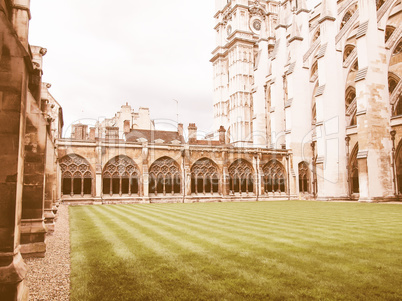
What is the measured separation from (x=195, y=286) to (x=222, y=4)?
61753mm

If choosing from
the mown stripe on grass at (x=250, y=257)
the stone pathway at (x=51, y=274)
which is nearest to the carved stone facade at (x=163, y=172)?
the stone pathway at (x=51, y=274)

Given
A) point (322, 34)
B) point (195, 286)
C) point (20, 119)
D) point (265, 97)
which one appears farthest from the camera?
point (265, 97)

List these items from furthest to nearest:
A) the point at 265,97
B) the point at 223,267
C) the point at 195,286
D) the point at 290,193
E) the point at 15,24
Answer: the point at 265,97, the point at 290,193, the point at 223,267, the point at 15,24, the point at 195,286

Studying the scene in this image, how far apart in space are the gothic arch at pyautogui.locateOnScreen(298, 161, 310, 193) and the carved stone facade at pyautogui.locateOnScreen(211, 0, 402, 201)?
0.10 metres

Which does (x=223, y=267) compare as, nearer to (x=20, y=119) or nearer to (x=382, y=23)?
(x=20, y=119)

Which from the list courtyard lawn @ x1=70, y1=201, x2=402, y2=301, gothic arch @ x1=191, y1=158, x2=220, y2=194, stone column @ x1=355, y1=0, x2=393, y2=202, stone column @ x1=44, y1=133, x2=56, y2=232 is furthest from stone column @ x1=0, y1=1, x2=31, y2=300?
gothic arch @ x1=191, y1=158, x2=220, y2=194

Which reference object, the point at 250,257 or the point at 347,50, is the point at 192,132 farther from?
the point at 250,257

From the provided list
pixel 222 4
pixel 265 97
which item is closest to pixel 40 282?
pixel 265 97

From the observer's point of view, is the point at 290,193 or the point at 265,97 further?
the point at 265,97

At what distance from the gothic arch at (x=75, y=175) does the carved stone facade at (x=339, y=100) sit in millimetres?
18501

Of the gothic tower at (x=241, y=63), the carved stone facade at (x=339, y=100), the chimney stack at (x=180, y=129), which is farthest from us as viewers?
the gothic tower at (x=241, y=63)

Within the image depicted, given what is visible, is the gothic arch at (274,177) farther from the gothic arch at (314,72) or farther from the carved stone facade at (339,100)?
the gothic arch at (314,72)

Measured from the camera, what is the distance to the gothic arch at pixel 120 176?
79.0 feet

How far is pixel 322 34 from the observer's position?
27641mm
